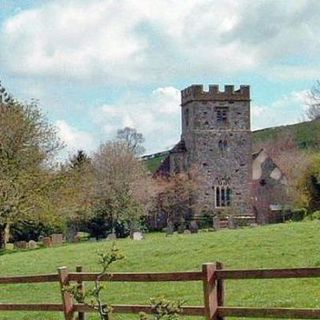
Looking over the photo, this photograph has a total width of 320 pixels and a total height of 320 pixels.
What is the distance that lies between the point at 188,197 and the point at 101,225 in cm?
1577

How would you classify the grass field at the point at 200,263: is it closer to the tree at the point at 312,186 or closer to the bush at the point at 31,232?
the tree at the point at 312,186

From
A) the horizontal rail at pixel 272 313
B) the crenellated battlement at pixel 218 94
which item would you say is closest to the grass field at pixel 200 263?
the horizontal rail at pixel 272 313

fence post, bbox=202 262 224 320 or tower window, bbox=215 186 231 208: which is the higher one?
tower window, bbox=215 186 231 208

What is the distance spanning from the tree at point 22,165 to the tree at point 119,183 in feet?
70.8

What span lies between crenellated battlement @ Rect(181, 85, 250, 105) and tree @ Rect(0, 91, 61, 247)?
37542mm

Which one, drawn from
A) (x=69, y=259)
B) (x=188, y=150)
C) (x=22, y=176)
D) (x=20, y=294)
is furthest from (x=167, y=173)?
(x=20, y=294)

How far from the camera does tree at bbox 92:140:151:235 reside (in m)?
75.5

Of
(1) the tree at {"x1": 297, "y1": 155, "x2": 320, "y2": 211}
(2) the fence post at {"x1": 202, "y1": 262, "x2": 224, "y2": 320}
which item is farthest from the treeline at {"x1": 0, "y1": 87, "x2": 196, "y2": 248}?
(2) the fence post at {"x1": 202, "y1": 262, "x2": 224, "y2": 320}

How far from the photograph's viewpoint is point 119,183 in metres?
79.1

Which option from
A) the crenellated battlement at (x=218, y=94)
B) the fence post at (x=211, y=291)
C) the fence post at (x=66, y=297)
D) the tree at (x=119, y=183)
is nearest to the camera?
the fence post at (x=211, y=291)

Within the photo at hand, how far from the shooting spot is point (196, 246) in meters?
28.4

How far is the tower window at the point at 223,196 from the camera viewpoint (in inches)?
3455

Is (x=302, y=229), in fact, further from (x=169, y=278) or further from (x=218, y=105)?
(x=218, y=105)

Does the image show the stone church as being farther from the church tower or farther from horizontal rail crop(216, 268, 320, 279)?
horizontal rail crop(216, 268, 320, 279)
